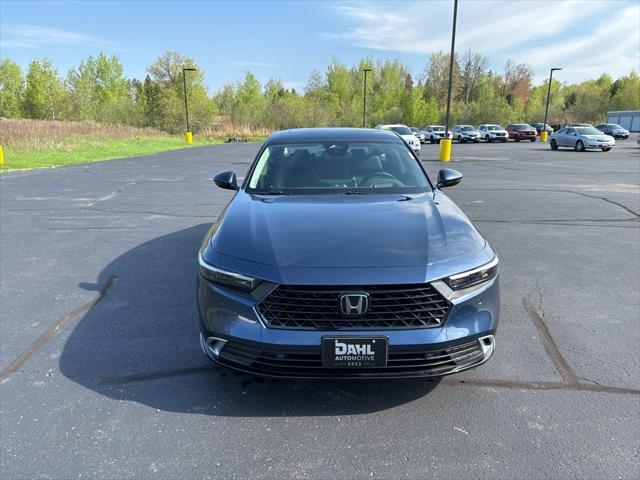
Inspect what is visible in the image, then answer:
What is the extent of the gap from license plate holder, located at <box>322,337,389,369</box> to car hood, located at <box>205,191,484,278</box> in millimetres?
390

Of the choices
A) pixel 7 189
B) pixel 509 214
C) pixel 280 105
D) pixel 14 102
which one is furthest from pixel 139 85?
pixel 509 214

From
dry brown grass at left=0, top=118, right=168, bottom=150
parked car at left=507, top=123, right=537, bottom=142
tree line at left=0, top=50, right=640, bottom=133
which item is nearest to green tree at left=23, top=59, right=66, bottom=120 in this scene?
tree line at left=0, top=50, right=640, bottom=133

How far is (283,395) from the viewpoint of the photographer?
2.90 meters

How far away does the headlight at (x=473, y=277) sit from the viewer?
2.54m

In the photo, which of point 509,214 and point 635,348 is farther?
point 509,214

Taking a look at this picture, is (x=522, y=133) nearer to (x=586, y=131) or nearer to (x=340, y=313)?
(x=586, y=131)

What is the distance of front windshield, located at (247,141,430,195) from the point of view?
3916mm

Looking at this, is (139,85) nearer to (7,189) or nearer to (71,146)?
(71,146)

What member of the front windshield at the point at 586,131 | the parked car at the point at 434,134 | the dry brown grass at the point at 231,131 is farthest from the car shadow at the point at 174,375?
the dry brown grass at the point at 231,131

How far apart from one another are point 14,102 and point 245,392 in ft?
263

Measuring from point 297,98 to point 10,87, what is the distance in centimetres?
4408

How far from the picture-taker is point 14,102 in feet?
220

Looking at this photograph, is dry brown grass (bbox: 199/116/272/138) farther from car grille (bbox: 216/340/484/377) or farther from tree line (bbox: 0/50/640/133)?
car grille (bbox: 216/340/484/377)

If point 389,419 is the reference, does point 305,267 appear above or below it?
above
